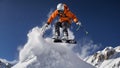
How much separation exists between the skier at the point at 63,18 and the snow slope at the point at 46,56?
263cm

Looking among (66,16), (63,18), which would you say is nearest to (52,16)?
(63,18)

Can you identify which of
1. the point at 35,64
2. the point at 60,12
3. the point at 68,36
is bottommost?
the point at 35,64

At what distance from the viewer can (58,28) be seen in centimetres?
2355

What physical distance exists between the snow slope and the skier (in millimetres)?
2625

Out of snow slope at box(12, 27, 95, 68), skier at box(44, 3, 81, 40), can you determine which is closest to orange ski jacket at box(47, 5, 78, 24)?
skier at box(44, 3, 81, 40)

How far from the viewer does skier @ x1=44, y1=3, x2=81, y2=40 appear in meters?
22.9

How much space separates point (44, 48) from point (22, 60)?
1562 mm

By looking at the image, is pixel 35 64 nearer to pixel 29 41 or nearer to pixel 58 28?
pixel 29 41

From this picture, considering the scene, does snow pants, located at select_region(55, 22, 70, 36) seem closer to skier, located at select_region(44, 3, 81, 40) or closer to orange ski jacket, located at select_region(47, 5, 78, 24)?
skier, located at select_region(44, 3, 81, 40)

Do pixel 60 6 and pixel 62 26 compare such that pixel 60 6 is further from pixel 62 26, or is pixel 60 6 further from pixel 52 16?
pixel 62 26

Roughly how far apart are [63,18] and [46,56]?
485 cm

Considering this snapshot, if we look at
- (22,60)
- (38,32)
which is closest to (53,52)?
(22,60)

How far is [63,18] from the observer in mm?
23141

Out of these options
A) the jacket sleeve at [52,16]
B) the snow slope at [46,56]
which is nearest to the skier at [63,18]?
the jacket sleeve at [52,16]
